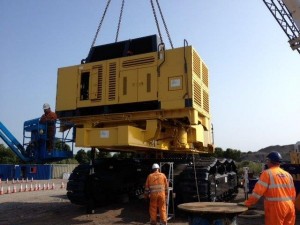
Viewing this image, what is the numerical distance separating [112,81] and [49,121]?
401 inches

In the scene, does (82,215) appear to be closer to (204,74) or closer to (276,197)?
(204,74)

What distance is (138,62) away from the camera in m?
8.60

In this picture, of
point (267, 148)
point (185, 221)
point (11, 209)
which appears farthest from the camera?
point (267, 148)

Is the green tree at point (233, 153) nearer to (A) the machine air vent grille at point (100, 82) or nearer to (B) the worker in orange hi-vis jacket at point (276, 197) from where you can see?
(A) the machine air vent grille at point (100, 82)

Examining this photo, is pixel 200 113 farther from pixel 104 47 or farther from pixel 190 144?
pixel 104 47

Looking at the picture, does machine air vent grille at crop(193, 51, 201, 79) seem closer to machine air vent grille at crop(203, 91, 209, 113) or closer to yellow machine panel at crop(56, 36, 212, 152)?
yellow machine panel at crop(56, 36, 212, 152)

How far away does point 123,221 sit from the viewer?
855 centimetres

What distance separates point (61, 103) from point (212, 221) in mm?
5806

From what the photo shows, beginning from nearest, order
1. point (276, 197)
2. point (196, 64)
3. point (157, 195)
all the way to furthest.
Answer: point (276, 197) → point (157, 195) → point (196, 64)

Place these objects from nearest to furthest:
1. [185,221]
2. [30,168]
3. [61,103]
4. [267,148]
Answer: [185,221]
[61,103]
[30,168]
[267,148]

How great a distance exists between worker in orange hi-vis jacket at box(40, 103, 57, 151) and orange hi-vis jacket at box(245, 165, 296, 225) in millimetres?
13207

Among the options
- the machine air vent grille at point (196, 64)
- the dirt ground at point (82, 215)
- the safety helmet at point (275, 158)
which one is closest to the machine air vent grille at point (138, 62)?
the machine air vent grille at point (196, 64)

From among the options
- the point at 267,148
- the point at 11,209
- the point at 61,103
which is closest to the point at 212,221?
the point at 61,103

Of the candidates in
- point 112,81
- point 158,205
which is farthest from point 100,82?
point 158,205
